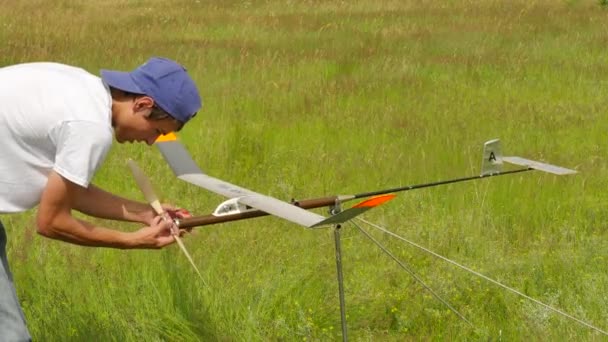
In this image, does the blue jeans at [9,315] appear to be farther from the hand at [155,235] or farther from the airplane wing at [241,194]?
the airplane wing at [241,194]

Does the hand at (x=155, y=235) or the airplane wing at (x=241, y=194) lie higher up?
the airplane wing at (x=241, y=194)

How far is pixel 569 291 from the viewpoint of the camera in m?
4.56

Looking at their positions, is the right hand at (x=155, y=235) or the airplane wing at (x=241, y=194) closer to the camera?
the airplane wing at (x=241, y=194)

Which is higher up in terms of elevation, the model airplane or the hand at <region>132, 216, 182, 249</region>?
the model airplane

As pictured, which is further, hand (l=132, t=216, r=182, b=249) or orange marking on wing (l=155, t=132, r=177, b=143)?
orange marking on wing (l=155, t=132, r=177, b=143)

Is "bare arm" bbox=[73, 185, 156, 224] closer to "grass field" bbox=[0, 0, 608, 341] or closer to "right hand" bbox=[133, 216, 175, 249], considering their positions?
"right hand" bbox=[133, 216, 175, 249]

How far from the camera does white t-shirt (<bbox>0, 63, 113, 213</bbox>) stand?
283 centimetres

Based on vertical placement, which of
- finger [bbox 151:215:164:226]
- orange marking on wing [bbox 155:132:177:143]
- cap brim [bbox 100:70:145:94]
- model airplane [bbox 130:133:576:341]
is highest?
cap brim [bbox 100:70:145:94]

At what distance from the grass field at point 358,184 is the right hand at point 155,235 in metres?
0.85

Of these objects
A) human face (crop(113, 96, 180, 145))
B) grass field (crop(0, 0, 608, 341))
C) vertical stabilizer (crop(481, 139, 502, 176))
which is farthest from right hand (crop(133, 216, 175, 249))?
vertical stabilizer (crop(481, 139, 502, 176))

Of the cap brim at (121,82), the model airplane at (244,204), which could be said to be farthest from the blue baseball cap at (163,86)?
the model airplane at (244,204)

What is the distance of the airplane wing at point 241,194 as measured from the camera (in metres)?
2.80

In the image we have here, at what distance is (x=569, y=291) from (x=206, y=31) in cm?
888

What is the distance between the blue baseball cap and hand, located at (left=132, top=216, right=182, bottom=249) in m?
0.33
